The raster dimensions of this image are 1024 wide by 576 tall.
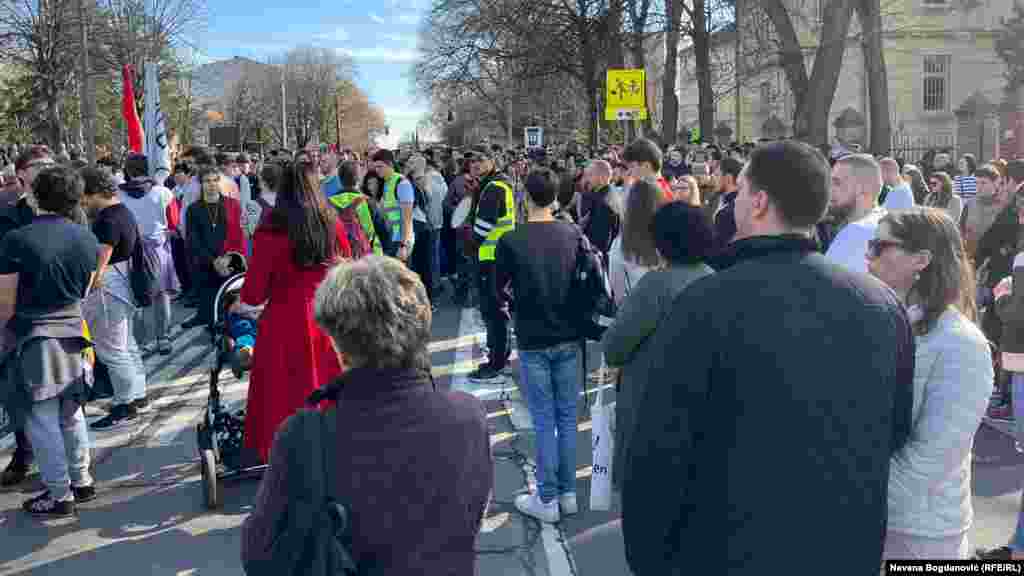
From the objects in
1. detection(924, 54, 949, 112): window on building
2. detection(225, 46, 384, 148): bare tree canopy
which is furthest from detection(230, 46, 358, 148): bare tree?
detection(924, 54, 949, 112): window on building

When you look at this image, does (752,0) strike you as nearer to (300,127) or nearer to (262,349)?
(262,349)

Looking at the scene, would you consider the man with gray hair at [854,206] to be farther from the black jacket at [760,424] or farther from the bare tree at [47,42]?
the bare tree at [47,42]

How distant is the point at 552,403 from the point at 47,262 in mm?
3011

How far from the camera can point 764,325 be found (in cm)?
215

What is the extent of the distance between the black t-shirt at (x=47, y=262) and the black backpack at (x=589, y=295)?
9.48 ft

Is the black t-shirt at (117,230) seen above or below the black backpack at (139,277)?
above

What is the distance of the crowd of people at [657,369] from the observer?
2191 millimetres

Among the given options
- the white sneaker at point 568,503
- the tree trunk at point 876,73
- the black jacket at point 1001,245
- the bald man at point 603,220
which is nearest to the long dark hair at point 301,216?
the white sneaker at point 568,503

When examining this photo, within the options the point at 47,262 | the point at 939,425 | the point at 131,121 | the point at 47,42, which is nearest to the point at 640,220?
the point at 939,425

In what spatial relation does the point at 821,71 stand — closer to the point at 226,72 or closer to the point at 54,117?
the point at 54,117

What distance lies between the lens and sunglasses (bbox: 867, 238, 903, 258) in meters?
3.21

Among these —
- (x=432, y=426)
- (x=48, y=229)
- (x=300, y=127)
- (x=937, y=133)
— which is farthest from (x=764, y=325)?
(x=300, y=127)

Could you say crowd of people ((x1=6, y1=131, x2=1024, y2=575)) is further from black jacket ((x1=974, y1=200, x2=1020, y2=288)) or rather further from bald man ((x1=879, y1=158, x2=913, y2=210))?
bald man ((x1=879, y1=158, x2=913, y2=210))

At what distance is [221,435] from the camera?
5945mm
